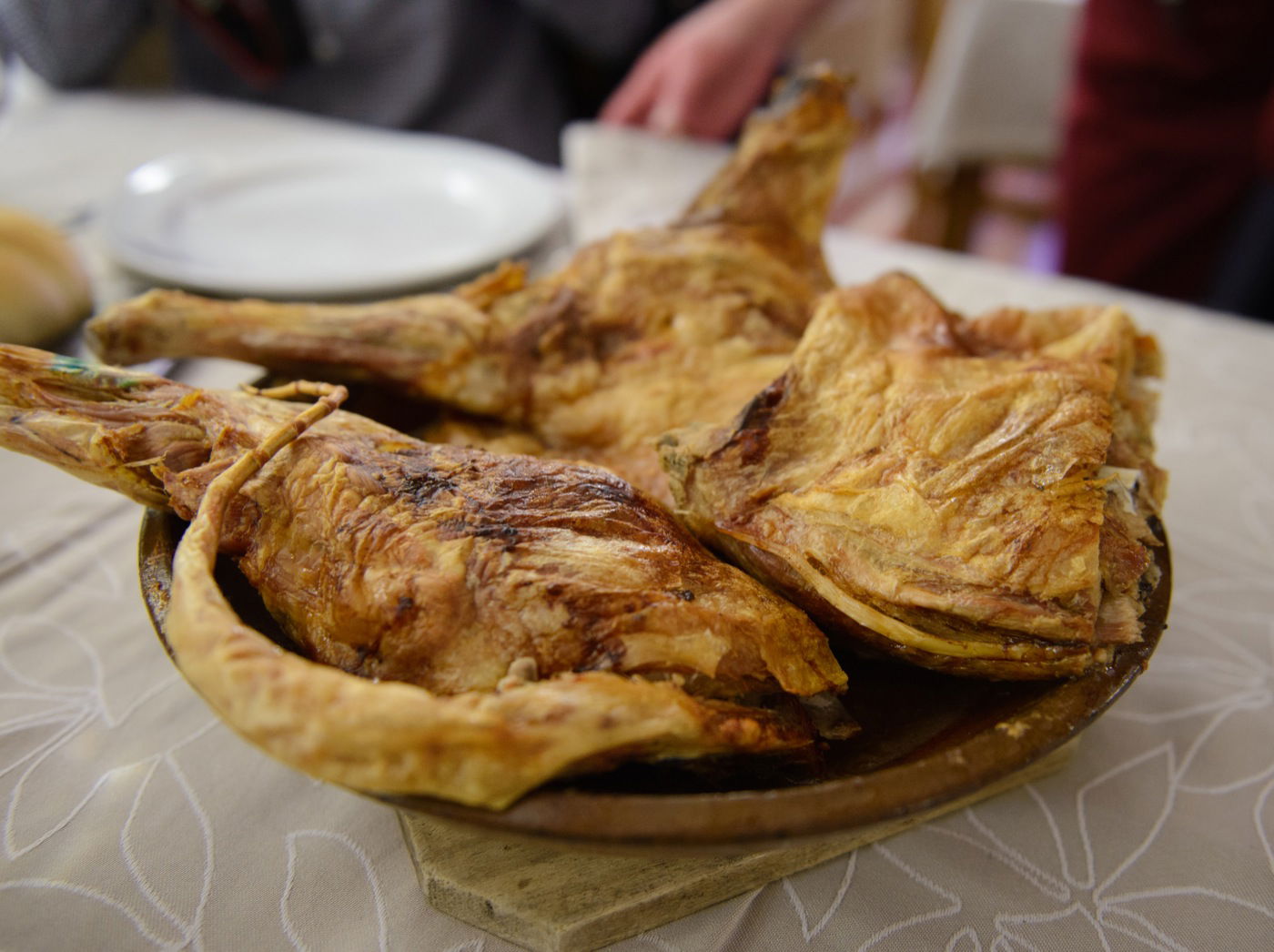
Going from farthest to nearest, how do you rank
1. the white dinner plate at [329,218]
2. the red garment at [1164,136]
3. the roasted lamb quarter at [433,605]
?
1. the red garment at [1164,136]
2. the white dinner plate at [329,218]
3. the roasted lamb quarter at [433,605]

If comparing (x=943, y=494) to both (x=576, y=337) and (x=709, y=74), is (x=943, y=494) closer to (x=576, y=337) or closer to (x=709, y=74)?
(x=576, y=337)

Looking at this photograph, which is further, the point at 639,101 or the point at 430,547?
the point at 639,101

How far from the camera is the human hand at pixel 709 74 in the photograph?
1.94m

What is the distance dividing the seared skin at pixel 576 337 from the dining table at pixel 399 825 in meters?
0.30

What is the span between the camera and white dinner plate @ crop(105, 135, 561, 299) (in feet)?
4.10

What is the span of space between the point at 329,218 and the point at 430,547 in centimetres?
120

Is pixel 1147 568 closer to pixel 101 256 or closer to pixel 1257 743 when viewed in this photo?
pixel 1257 743

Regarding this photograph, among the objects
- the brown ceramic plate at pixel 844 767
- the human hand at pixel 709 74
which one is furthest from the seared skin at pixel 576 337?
the human hand at pixel 709 74

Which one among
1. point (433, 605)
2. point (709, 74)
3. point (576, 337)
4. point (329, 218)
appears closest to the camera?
point (433, 605)

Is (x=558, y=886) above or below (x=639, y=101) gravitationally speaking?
below

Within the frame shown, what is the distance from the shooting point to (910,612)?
0.55 meters

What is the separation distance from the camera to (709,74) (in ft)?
6.44

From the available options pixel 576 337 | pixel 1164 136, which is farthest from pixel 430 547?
pixel 1164 136

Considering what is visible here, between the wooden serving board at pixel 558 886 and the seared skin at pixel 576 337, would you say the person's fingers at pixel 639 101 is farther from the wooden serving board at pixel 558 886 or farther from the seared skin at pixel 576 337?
the wooden serving board at pixel 558 886
